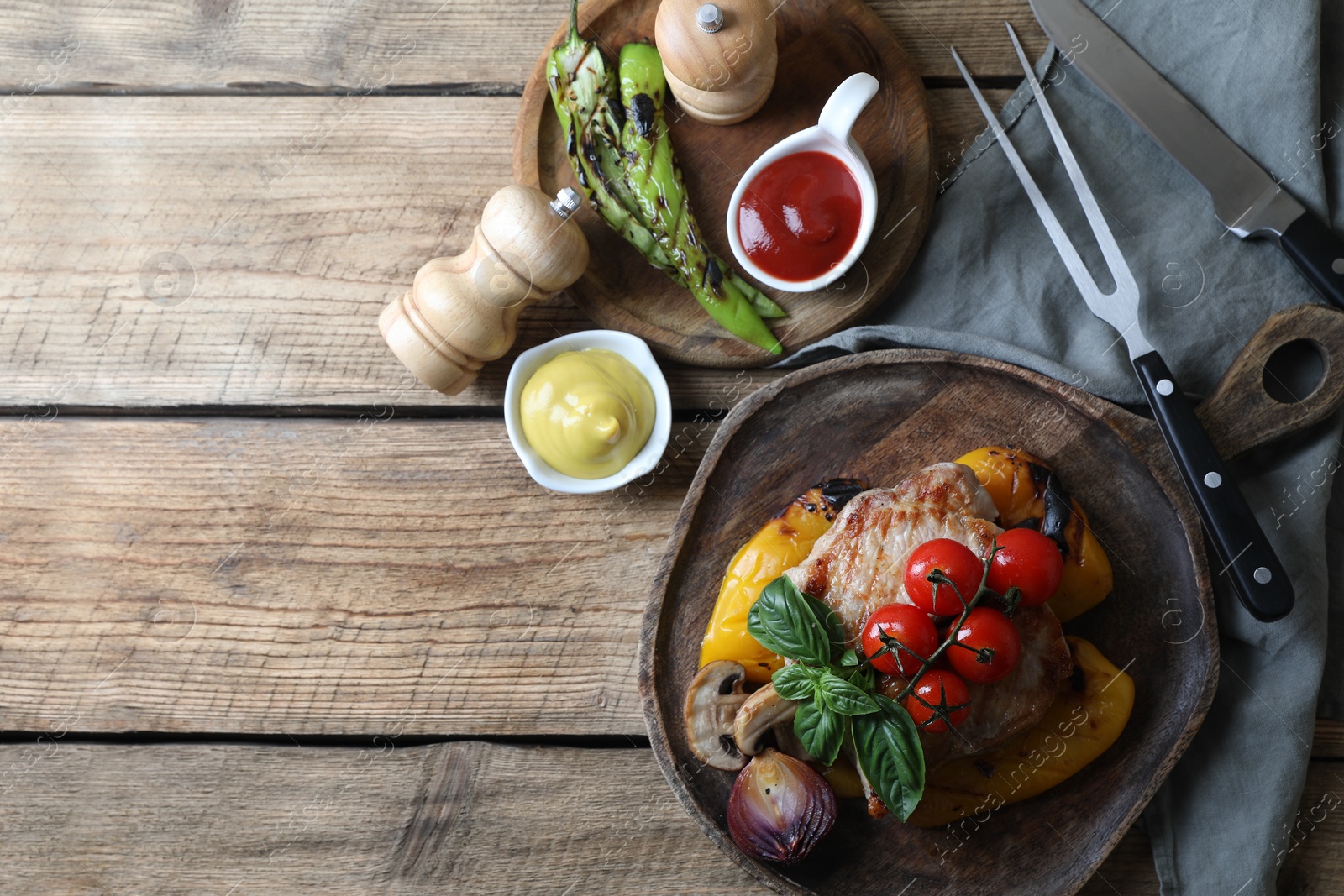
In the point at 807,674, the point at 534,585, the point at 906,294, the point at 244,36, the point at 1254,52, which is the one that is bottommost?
the point at 534,585

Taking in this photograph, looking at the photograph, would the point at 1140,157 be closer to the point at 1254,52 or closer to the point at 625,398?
the point at 1254,52

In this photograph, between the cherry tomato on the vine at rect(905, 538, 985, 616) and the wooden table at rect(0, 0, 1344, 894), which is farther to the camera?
the wooden table at rect(0, 0, 1344, 894)

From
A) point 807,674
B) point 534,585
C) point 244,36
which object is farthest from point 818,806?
point 244,36

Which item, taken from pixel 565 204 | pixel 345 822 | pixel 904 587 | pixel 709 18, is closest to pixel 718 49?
pixel 709 18

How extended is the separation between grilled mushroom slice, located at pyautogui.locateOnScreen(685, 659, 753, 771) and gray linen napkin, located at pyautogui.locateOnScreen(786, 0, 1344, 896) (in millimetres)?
866

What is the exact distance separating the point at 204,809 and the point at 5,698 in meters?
0.67

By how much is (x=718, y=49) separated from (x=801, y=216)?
1.48 ft

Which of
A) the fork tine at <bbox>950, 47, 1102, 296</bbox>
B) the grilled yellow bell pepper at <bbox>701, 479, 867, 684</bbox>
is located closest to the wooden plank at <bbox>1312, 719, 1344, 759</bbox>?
the fork tine at <bbox>950, 47, 1102, 296</bbox>

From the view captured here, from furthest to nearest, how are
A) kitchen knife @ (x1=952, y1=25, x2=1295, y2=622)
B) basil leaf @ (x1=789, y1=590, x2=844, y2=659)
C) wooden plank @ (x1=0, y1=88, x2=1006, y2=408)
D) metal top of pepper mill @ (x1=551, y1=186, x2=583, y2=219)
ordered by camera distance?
wooden plank @ (x1=0, y1=88, x2=1006, y2=408) < metal top of pepper mill @ (x1=551, y1=186, x2=583, y2=219) < kitchen knife @ (x1=952, y1=25, x2=1295, y2=622) < basil leaf @ (x1=789, y1=590, x2=844, y2=659)

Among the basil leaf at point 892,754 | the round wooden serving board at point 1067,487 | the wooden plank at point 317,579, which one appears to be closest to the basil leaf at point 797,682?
the basil leaf at point 892,754

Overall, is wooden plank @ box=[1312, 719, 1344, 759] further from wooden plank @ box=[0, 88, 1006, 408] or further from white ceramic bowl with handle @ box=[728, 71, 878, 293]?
wooden plank @ box=[0, 88, 1006, 408]

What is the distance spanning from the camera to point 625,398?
7.61 feet

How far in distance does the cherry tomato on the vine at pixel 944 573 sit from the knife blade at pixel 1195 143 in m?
1.20

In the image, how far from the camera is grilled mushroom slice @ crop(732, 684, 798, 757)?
6.70 feet
